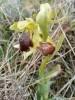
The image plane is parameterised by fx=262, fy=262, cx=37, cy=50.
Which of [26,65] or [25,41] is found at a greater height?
[25,41]

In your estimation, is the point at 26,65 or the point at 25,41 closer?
the point at 25,41

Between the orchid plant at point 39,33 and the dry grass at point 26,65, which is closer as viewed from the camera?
the orchid plant at point 39,33

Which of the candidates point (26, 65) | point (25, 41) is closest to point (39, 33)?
point (25, 41)

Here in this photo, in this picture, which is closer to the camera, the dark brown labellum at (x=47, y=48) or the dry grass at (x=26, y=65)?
the dark brown labellum at (x=47, y=48)

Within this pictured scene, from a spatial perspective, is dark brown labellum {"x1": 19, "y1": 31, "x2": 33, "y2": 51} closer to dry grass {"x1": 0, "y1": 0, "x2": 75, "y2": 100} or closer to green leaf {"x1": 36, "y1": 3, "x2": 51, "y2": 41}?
green leaf {"x1": 36, "y1": 3, "x2": 51, "y2": 41}

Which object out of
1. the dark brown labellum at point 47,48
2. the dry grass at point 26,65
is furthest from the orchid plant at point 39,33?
the dry grass at point 26,65

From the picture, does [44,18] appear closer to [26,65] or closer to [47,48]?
[47,48]

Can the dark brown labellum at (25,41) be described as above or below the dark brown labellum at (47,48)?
above

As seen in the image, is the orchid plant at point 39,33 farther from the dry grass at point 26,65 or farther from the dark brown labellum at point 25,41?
the dry grass at point 26,65

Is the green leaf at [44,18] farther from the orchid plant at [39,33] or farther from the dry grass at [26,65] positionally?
the dry grass at [26,65]
